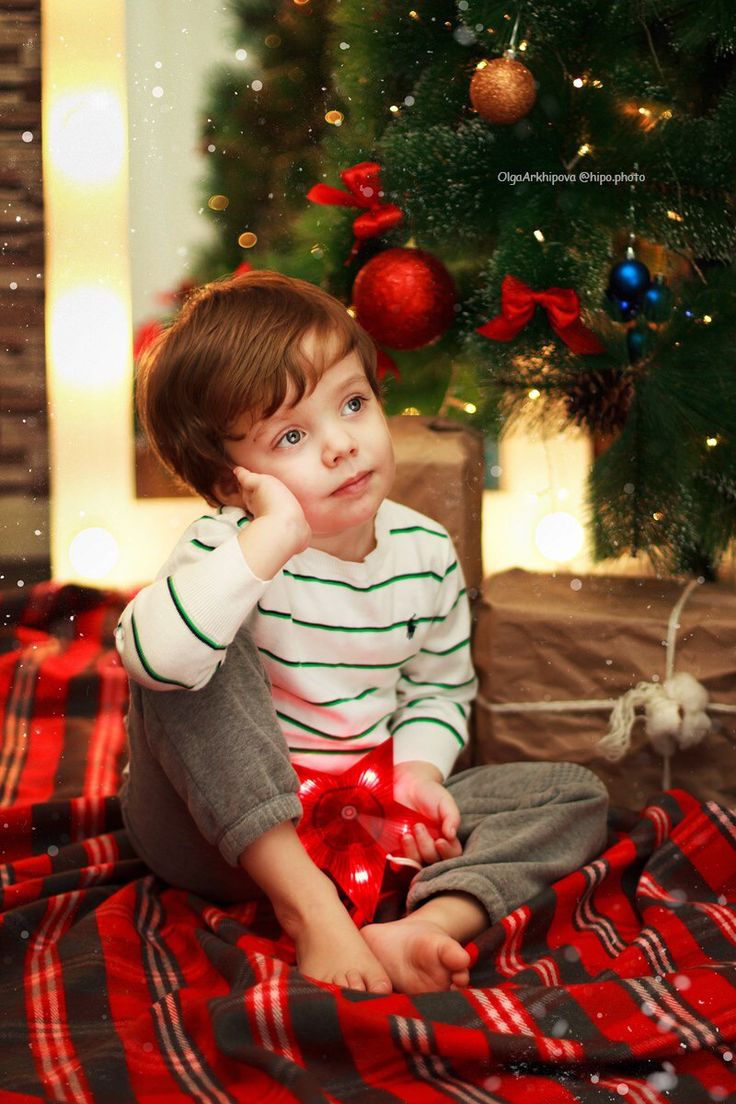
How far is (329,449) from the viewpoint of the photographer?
33.0 inches

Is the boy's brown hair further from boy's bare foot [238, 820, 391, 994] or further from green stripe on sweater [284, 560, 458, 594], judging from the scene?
boy's bare foot [238, 820, 391, 994]

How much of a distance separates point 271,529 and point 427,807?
0.92 feet

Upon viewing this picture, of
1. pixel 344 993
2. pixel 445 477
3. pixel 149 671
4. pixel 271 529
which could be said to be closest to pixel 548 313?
pixel 445 477

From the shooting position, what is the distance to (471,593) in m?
1.15

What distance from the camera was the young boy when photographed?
74 centimetres

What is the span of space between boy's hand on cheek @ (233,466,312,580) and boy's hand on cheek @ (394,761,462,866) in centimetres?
24

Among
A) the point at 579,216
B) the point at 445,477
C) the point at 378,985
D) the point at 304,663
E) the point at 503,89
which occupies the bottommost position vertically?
the point at 378,985

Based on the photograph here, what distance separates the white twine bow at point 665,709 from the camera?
1006 mm

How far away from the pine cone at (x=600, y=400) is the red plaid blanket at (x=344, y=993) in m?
0.38

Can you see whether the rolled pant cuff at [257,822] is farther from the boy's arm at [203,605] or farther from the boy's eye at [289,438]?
the boy's eye at [289,438]

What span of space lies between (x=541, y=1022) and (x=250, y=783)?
0.24 metres

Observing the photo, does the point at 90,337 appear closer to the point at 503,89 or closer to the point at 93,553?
the point at 93,553

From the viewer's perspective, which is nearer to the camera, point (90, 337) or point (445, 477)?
point (445, 477)

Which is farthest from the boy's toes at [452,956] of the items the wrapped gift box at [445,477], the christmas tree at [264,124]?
the christmas tree at [264,124]
